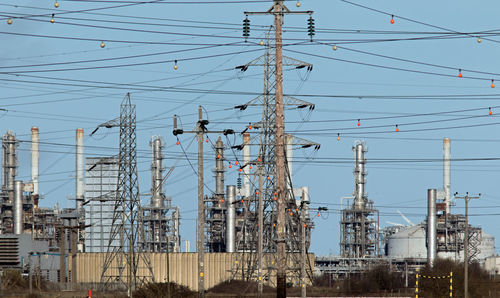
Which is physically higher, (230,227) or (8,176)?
(8,176)

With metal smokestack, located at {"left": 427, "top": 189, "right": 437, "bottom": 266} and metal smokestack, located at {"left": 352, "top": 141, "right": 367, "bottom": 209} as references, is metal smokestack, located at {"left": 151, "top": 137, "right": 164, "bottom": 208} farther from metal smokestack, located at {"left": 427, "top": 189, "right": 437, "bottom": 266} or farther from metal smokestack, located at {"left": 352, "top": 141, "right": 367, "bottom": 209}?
metal smokestack, located at {"left": 427, "top": 189, "right": 437, "bottom": 266}

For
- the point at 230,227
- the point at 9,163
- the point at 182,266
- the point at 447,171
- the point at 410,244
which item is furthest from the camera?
the point at 410,244

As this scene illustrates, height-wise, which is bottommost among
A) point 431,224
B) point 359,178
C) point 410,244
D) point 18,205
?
point 410,244

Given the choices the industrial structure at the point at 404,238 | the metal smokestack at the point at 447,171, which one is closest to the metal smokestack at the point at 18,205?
the industrial structure at the point at 404,238

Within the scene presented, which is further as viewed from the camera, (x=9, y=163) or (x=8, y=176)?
(x=8, y=176)

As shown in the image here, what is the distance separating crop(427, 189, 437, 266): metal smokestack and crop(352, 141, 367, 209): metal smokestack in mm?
8600

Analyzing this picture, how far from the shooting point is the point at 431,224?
10769cm

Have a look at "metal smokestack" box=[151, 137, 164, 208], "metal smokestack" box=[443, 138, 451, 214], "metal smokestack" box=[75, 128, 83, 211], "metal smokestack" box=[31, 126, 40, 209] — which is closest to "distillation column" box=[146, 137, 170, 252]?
"metal smokestack" box=[151, 137, 164, 208]

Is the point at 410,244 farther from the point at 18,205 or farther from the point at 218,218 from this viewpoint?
the point at 18,205

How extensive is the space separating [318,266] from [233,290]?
158ft

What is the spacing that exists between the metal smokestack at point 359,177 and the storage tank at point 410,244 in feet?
37.7

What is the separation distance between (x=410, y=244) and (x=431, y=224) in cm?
885

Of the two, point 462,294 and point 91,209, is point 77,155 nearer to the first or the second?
point 91,209

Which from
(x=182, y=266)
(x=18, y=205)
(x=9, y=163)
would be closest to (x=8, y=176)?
(x=9, y=163)
